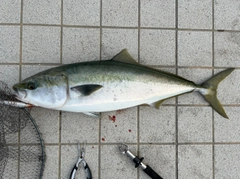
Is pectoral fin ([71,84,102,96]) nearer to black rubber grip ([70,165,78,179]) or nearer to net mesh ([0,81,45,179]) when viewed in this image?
net mesh ([0,81,45,179])

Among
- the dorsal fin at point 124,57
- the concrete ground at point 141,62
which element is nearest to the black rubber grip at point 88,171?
the concrete ground at point 141,62

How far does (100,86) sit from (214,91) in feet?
3.85

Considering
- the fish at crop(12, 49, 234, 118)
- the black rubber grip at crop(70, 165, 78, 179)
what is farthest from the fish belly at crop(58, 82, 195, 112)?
the black rubber grip at crop(70, 165, 78, 179)

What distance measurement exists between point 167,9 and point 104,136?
1470 millimetres

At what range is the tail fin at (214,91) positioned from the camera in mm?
2479

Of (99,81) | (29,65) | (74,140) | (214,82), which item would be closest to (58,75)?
(99,81)

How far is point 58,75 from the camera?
82.9 inches

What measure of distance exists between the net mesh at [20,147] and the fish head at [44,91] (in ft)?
0.97

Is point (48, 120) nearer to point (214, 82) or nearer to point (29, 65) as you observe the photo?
point (29, 65)

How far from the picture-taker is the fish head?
206 centimetres

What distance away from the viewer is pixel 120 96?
7.17ft

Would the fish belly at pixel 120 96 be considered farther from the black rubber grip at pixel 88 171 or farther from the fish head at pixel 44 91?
the black rubber grip at pixel 88 171

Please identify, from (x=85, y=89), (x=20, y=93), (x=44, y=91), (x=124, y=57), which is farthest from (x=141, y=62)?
(x=20, y=93)

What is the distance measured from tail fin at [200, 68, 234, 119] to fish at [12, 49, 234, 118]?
19 centimetres
